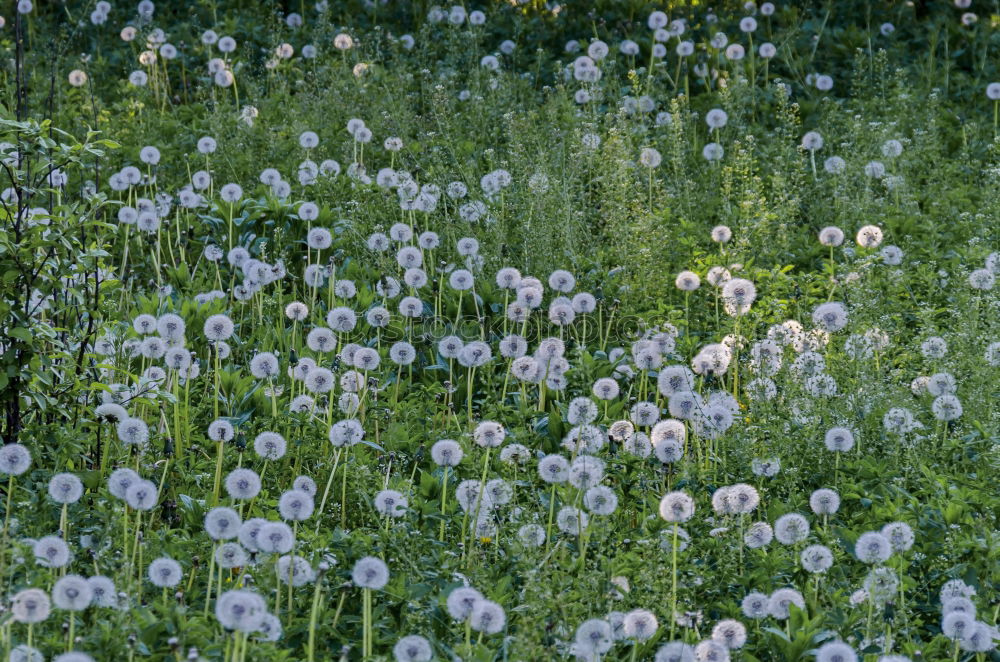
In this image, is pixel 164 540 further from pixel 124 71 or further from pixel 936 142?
pixel 124 71

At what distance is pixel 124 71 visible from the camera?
902 centimetres

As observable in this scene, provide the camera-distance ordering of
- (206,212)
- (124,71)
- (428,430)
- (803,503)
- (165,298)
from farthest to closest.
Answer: (124,71) < (206,212) < (165,298) < (428,430) < (803,503)

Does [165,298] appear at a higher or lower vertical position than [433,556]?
higher

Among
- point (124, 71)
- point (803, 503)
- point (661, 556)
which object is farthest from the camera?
point (124, 71)

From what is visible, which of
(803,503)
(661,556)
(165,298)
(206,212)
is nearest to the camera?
(661,556)

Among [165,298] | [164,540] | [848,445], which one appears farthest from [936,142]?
[164,540]

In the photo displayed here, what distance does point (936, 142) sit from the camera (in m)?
7.19

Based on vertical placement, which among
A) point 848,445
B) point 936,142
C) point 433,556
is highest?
point 936,142

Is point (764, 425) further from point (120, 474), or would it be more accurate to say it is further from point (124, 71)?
point (124, 71)

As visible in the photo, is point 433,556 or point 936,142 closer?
point 433,556

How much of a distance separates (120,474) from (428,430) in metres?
1.46

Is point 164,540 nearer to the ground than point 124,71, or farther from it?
nearer to the ground

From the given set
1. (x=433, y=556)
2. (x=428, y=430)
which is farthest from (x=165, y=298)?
→ (x=433, y=556)

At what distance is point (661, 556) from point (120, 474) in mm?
1488
